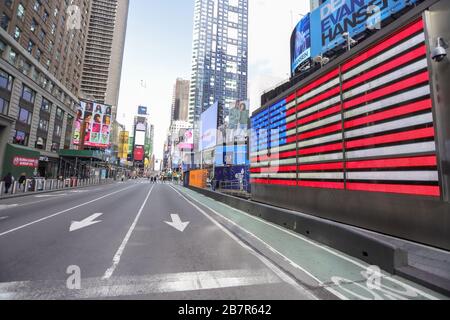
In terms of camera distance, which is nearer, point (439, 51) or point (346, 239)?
point (346, 239)

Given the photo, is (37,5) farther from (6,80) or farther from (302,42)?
(302,42)

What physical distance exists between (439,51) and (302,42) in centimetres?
1237

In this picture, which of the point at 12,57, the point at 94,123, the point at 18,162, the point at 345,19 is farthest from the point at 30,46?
the point at 345,19

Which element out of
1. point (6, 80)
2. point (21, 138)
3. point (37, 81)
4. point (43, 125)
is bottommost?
point (21, 138)

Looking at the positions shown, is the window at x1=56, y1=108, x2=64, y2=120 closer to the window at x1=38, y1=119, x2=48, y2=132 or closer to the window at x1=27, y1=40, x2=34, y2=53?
the window at x1=38, y1=119, x2=48, y2=132

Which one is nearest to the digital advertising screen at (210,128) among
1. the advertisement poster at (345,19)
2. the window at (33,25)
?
the window at (33,25)

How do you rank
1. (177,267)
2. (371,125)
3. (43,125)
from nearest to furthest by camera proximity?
(177,267), (371,125), (43,125)

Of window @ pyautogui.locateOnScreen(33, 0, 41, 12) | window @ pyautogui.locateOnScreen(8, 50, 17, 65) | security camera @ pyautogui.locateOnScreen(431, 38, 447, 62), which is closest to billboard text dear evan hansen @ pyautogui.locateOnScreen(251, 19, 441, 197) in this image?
security camera @ pyautogui.locateOnScreen(431, 38, 447, 62)

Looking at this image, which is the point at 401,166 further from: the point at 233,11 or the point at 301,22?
the point at 233,11

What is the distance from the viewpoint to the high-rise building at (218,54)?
538 feet

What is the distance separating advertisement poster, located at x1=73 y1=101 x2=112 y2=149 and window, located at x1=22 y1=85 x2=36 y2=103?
49.6 feet

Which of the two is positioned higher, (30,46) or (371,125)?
(30,46)

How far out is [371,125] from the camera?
7.92m
